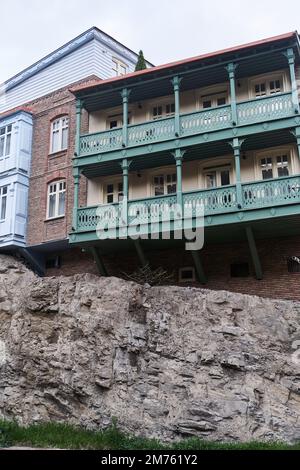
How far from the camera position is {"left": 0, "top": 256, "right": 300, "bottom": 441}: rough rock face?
14.7 meters

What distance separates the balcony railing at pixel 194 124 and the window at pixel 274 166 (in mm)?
1713

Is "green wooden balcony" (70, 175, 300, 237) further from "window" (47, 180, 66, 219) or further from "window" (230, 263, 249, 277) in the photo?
"window" (47, 180, 66, 219)

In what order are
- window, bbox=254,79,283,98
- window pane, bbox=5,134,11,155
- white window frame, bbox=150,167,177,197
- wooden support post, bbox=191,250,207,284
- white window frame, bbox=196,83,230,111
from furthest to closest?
window pane, bbox=5,134,11,155
white window frame, bbox=150,167,177,197
white window frame, bbox=196,83,230,111
window, bbox=254,79,283,98
wooden support post, bbox=191,250,207,284

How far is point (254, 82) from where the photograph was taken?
20.7 meters

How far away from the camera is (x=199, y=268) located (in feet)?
62.1

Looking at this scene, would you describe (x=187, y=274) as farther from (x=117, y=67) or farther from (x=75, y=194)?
(x=117, y=67)

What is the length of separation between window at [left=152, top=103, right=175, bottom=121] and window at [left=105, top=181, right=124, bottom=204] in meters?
3.31

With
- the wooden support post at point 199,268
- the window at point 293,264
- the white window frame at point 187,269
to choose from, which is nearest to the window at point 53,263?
the white window frame at point 187,269

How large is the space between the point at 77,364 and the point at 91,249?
17.5 feet

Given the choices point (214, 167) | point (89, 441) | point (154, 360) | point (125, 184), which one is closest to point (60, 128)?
point (125, 184)

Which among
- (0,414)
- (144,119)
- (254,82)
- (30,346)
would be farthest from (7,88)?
(0,414)

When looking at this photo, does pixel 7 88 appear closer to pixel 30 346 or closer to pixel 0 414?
pixel 30 346

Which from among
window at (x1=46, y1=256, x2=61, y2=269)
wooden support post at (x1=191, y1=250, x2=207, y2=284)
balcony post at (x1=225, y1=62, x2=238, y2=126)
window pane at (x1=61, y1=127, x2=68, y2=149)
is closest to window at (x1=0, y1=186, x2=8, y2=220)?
window at (x1=46, y1=256, x2=61, y2=269)

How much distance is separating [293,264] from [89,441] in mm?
9110
